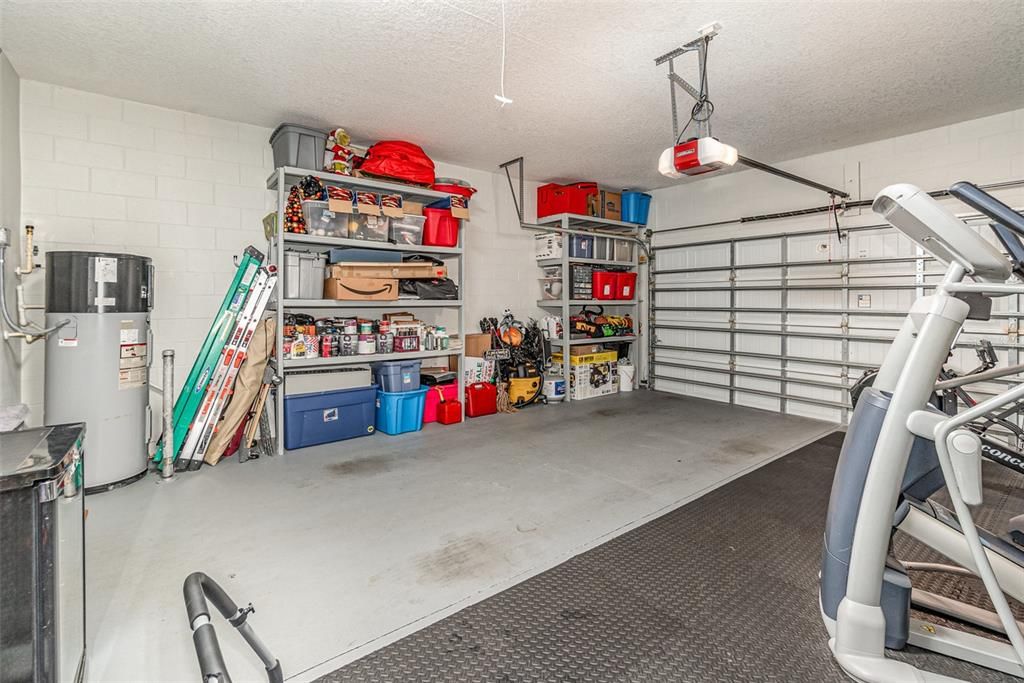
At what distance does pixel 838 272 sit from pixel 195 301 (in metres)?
6.16

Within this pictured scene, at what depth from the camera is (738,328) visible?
5.86 metres

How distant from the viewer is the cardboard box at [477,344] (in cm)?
553

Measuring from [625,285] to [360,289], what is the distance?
149 inches

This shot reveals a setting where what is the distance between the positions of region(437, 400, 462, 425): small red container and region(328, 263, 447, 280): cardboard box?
1.28 m

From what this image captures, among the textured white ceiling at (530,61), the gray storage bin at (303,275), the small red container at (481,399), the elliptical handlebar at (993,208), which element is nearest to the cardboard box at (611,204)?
the textured white ceiling at (530,61)

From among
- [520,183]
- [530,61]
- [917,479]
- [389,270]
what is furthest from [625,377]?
[917,479]

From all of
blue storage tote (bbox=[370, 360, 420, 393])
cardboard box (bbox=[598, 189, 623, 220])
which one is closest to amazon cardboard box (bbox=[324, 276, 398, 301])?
blue storage tote (bbox=[370, 360, 420, 393])

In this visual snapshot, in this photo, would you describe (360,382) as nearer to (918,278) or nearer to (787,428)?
(787,428)

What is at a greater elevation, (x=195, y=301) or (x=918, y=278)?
(x=918, y=278)

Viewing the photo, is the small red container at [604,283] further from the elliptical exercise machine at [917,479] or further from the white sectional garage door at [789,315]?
the elliptical exercise machine at [917,479]

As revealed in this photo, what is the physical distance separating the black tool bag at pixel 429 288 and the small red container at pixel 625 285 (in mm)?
2613

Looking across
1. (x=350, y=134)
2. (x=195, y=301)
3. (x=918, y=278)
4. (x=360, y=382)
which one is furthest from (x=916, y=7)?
(x=195, y=301)

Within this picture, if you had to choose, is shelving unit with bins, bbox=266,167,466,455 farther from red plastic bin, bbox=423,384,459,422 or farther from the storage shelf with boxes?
the storage shelf with boxes

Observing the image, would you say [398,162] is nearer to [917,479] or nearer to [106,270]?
[106,270]
